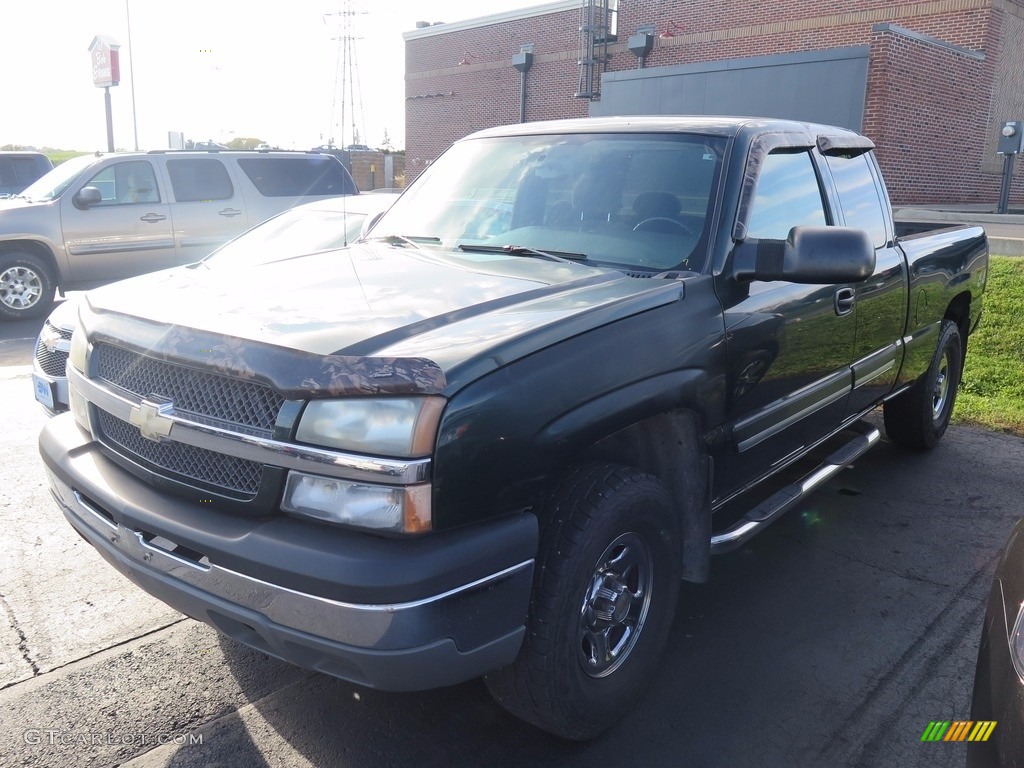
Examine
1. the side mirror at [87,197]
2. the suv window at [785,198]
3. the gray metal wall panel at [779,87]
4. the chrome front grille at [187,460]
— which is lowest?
the chrome front grille at [187,460]

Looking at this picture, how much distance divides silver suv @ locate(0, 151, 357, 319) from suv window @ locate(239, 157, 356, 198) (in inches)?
0.7

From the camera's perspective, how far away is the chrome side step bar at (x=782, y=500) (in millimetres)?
3279

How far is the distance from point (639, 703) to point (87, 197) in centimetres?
1012

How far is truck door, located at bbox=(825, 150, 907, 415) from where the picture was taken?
14.0ft

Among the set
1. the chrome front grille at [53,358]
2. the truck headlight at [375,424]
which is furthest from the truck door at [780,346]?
the chrome front grille at [53,358]

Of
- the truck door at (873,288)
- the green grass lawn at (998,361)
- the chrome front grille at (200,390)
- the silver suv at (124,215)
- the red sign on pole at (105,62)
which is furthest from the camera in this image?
the red sign on pole at (105,62)

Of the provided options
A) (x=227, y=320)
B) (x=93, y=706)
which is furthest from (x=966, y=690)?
(x=93, y=706)

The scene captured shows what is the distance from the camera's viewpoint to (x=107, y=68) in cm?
2244

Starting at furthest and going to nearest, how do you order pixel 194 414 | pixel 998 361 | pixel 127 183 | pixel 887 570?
pixel 127 183 → pixel 998 361 → pixel 887 570 → pixel 194 414

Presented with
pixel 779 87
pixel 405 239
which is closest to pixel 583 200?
pixel 405 239

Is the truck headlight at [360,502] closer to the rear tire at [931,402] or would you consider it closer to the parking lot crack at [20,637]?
the parking lot crack at [20,637]

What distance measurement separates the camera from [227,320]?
255cm

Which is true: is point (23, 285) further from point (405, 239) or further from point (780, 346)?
point (780, 346)

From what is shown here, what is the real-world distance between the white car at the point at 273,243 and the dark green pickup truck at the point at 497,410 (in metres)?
2.06
